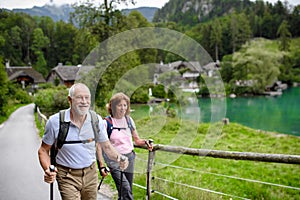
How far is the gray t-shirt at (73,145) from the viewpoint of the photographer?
9.64ft

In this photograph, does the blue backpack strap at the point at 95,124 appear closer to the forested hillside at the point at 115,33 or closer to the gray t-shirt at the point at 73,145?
the gray t-shirt at the point at 73,145

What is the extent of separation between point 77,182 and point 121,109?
1028 mm

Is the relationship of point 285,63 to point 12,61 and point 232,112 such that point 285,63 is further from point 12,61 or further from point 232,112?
→ point 12,61

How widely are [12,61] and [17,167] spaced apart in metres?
59.1

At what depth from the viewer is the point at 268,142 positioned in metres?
15.4

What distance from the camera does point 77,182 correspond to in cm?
311

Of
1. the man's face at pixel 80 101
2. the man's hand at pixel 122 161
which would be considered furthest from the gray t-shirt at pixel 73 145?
the man's hand at pixel 122 161

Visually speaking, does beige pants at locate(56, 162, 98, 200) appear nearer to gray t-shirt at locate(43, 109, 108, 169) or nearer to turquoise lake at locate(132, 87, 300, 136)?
gray t-shirt at locate(43, 109, 108, 169)

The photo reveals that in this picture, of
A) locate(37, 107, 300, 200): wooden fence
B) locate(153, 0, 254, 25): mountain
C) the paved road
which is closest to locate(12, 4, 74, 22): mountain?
the paved road

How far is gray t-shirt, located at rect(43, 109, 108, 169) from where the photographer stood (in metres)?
2.94

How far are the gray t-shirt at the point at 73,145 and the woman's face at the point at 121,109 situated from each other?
657mm

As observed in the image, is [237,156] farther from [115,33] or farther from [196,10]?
[196,10]

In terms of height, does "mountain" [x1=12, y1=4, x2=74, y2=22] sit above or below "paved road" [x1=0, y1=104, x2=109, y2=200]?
above

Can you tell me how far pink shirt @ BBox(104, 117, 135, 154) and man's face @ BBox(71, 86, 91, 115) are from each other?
32.0 inches
